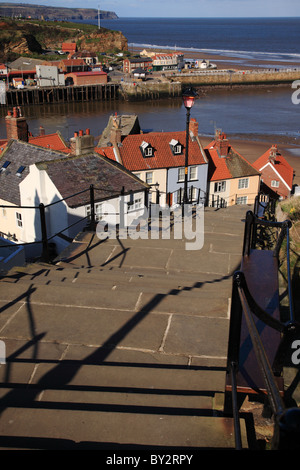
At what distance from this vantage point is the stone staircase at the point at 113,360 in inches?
124

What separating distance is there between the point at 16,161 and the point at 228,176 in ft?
54.8

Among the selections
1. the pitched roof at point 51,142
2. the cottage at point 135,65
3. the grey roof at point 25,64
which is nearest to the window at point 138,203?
the pitched roof at point 51,142

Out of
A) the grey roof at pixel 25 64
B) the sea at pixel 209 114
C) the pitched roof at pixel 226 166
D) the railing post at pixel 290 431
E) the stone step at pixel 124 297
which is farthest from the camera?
the grey roof at pixel 25 64

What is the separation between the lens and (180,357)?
4324 millimetres

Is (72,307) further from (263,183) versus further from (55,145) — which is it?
(263,183)

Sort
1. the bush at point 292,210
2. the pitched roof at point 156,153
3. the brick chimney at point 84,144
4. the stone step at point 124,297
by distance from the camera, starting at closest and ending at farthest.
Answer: the stone step at point 124,297
the bush at point 292,210
the brick chimney at point 84,144
the pitched roof at point 156,153

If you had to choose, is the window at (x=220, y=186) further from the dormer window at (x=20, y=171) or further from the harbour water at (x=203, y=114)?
the harbour water at (x=203, y=114)

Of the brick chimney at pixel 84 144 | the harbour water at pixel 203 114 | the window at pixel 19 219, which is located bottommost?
the harbour water at pixel 203 114

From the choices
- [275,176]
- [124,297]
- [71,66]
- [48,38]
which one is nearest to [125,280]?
[124,297]

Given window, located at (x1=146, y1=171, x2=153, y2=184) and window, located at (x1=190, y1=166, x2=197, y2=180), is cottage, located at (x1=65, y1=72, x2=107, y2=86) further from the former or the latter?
window, located at (x1=190, y1=166, x2=197, y2=180)

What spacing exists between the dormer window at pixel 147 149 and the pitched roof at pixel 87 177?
38.0ft
